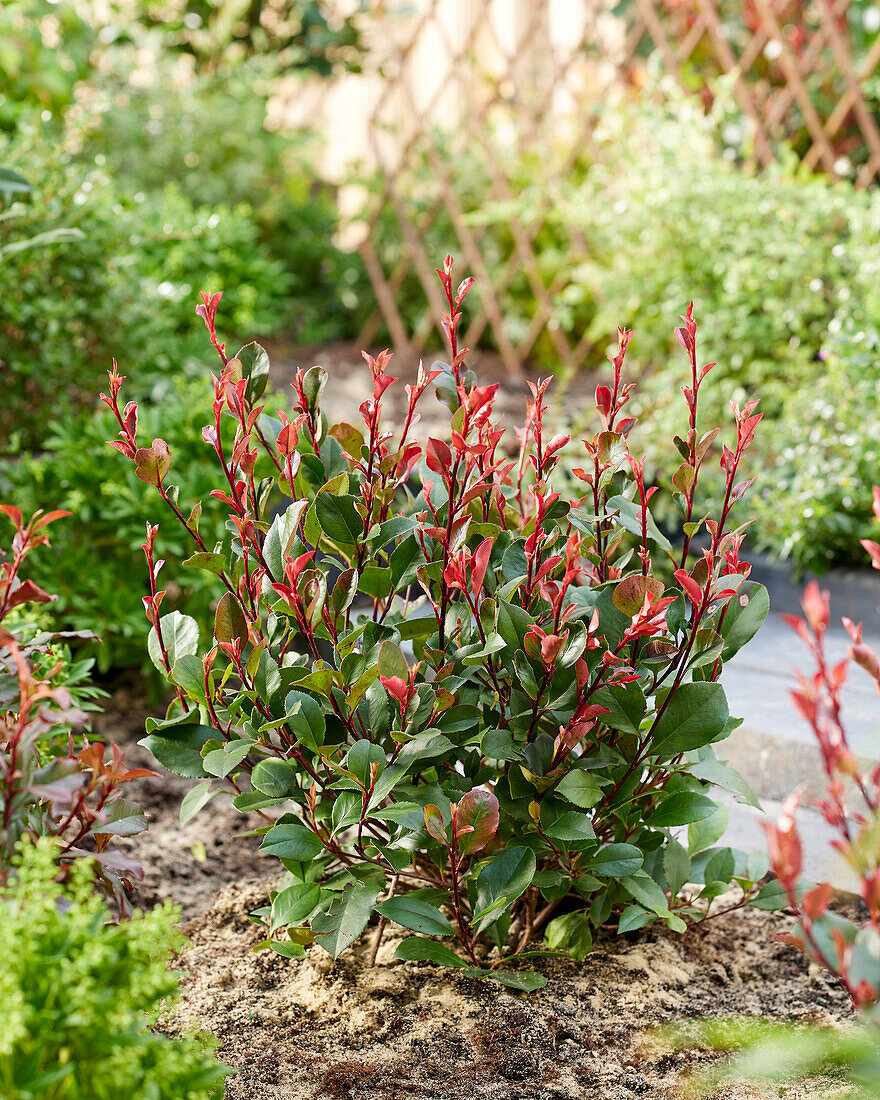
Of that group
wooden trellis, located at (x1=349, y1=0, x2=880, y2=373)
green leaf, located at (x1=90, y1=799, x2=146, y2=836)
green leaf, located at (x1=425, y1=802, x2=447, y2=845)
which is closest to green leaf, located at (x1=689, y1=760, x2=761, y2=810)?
green leaf, located at (x1=425, y1=802, x2=447, y2=845)

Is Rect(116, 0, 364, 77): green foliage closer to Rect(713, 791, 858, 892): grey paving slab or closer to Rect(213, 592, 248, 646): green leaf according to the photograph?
Rect(713, 791, 858, 892): grey paving slab

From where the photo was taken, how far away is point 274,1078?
1.19 meters

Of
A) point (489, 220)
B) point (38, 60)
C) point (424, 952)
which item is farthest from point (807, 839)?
point (38, 60)

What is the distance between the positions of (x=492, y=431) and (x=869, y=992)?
77 cm

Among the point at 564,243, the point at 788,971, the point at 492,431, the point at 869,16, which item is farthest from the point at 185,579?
the point at 869,16

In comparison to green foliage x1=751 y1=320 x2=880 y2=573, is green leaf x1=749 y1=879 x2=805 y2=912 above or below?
below

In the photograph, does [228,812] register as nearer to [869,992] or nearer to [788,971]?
[788,971]

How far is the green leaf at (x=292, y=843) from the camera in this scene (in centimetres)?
119

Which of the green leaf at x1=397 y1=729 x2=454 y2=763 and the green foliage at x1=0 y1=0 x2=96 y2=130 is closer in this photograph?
the green leaf at x1=397 y1=729 x2=454 y2=763

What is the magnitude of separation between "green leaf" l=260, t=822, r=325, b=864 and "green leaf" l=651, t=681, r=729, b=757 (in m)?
0.44

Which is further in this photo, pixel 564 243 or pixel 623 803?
pixel 564 243

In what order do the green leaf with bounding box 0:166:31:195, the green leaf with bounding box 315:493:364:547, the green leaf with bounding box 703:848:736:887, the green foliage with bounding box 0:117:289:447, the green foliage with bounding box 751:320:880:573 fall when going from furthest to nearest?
1. the green foliage with bounding box 0:117:289:447
2. the green foliage with bounding box 751:320:880:573
3. the green leaf with bounding box 0:166:31:195
4. the green leaf with bounding box 703:848:736:887
5. the green leaf with bounding box 315:493:364:547

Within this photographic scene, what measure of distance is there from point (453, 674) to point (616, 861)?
0.31 m

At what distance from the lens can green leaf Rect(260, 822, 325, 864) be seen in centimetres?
119
